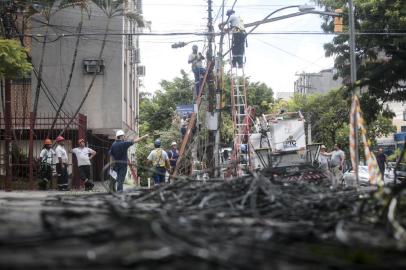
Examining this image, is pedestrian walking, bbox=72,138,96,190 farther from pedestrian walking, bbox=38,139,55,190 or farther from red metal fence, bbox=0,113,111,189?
red metal fence, bbox=0,113,111,189

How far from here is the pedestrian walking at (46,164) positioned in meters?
17.2

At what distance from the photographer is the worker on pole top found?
17281 mm

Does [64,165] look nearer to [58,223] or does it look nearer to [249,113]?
[249,113]

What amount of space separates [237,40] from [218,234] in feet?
46.5

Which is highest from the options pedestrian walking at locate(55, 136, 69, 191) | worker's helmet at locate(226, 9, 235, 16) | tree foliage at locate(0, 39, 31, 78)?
worker's helmet at locate(226, 9, 235, 16)

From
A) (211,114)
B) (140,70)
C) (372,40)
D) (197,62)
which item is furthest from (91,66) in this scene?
(140,70)

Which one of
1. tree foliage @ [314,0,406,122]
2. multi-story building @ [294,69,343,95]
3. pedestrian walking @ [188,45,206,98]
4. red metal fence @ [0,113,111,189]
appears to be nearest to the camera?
red metal fence @ [0,113,111,189]

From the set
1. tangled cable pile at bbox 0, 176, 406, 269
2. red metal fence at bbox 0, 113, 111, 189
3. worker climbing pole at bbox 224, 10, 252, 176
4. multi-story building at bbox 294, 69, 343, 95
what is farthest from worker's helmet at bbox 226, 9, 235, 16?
multi-story building at bbox 294, 69, 343, 95

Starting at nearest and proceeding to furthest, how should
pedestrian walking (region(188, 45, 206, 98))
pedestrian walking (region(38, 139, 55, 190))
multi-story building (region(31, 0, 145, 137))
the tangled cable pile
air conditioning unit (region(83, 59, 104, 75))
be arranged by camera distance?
the tangled cable pile, pedestrian walking (region(38, 139, 55, 190)), pedestrian walking (region(188, 45, 206, 98)), multi-story building (region(31, 0, 145, 137)), air conditioning unit (region(83, 59, 104, 75))

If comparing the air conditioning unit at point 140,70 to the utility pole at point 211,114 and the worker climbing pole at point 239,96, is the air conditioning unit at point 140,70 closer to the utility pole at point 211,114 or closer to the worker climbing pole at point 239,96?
the utility pole at point 211,114

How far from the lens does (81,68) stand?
24.1 metres

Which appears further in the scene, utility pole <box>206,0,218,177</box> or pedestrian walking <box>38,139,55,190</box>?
utility pole <box>206,0,218,177</box>

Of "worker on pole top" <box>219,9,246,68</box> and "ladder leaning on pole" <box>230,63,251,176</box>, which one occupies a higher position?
"worker on pole top" <box>219,9,246,68</box>

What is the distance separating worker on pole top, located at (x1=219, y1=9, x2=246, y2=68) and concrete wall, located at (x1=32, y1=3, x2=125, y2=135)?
784cm
